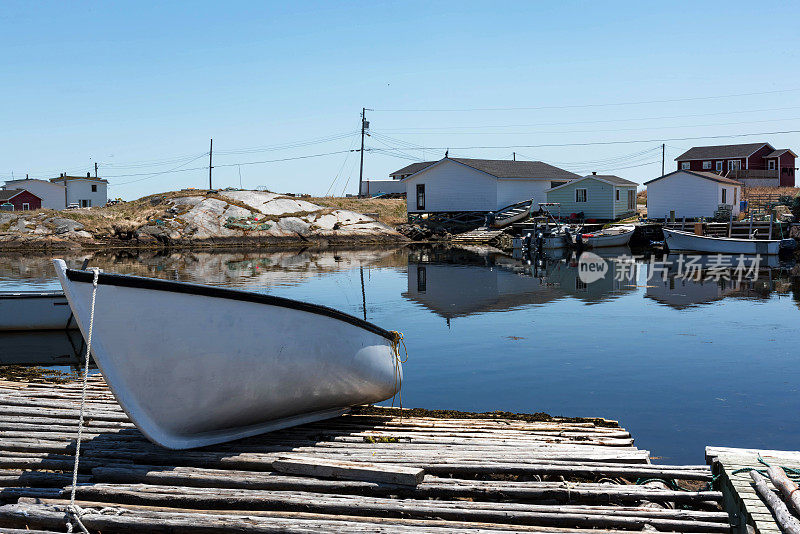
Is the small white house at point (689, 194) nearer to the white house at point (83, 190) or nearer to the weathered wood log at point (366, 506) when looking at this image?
the weathered wood log at point (366, 506)

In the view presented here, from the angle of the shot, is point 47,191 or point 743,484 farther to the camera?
point 47,191

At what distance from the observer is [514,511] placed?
5500 mm

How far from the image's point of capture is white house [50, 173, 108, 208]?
91.4 m

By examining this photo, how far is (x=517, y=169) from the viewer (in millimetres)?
64750

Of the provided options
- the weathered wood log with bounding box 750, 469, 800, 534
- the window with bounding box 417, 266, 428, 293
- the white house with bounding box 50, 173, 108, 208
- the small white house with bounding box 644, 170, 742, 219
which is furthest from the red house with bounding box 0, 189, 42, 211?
the weathered wood log with bounding box 750, 469, 800, 534

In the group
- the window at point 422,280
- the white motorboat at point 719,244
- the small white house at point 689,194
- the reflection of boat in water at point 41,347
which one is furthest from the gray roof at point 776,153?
the reflection of boat in water at point 41,347

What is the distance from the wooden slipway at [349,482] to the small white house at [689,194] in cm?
5130

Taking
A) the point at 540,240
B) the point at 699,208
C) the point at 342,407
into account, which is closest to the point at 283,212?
the point at 540,240

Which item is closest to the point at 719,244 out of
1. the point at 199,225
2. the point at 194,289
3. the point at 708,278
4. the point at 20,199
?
the point at 708,278

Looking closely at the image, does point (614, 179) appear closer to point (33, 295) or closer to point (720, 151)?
point (720, 151)

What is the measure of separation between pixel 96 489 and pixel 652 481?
498 centimetres

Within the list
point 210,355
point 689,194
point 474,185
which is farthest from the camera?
point 474,185

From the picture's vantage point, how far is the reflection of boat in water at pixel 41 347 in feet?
53.3

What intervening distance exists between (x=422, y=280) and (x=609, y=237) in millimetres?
25375
